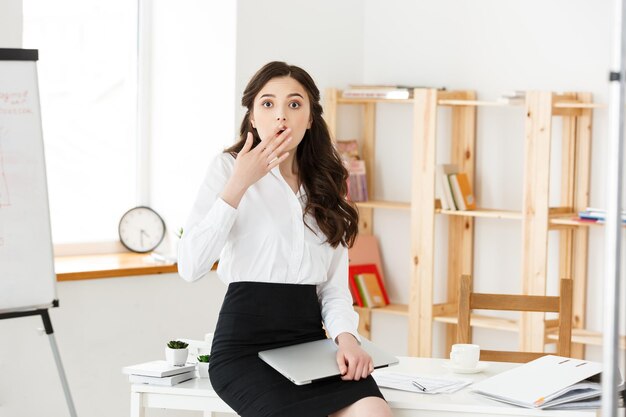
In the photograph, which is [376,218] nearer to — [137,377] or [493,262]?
[493,262]

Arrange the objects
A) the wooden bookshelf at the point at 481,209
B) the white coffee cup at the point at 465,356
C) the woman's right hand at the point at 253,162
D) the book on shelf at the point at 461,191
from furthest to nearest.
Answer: the book on shelf at the point at 461,191 → the wooden bookshelf at the point at 481,209 → the white coffee cup at the point at 465,356 → the woman's right hand at the point at 253,162

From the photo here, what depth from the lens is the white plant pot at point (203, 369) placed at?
2264 millimetres

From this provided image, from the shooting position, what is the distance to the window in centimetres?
388

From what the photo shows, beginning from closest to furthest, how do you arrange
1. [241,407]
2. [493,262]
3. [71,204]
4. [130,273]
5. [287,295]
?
1. [241,407]
2. [287,295]
3. [130,273]
4. [71,204]
5. [493,262]

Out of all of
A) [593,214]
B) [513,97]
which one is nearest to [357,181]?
[513,97]

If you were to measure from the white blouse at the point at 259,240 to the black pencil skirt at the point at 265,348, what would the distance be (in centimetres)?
4

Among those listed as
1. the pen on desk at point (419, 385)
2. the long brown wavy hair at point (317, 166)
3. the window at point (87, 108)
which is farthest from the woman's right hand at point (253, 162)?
the window at point (87, 108)

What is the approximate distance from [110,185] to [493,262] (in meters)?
1.85

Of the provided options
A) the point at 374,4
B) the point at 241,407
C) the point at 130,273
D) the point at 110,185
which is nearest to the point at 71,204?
the point at 110,185

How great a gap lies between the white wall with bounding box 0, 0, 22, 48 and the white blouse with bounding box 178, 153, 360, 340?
4.51 ft

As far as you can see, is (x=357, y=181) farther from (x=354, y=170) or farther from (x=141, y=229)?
(x=141, y=229)

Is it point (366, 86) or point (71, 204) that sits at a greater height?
point (366, 86)

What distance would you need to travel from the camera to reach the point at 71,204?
13.1 ft

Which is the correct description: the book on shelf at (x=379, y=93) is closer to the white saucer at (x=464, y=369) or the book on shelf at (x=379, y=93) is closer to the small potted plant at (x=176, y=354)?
the white saucer at (x=464, y=369)
